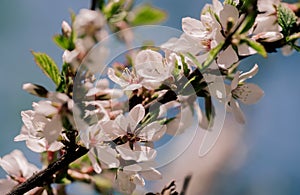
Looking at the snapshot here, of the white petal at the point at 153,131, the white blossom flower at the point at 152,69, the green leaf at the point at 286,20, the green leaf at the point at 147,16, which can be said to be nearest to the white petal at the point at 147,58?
the white blossom flower at the point at 152,69

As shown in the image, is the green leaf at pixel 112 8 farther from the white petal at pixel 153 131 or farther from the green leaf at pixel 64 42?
the white petal at pixel 153 131

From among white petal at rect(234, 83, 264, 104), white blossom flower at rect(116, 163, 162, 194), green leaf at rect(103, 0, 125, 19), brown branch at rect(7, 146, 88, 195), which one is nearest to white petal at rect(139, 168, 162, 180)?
white blossom flower at rect(116, 163, 162, 194)

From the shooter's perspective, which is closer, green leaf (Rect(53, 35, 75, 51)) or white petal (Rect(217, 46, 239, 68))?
white petal (Rect(217, 46, 239, 68))

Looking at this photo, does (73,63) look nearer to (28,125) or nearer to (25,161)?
(28,125)

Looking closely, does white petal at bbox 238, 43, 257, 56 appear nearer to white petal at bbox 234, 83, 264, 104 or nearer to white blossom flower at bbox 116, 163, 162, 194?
white petal at bbox 234, 83, 264, 104

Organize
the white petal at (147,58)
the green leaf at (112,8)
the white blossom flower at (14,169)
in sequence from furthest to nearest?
1. the green leaf at (112,8)
2. the white blossom flower at (14,169)
3. the white petal at (147,58)
